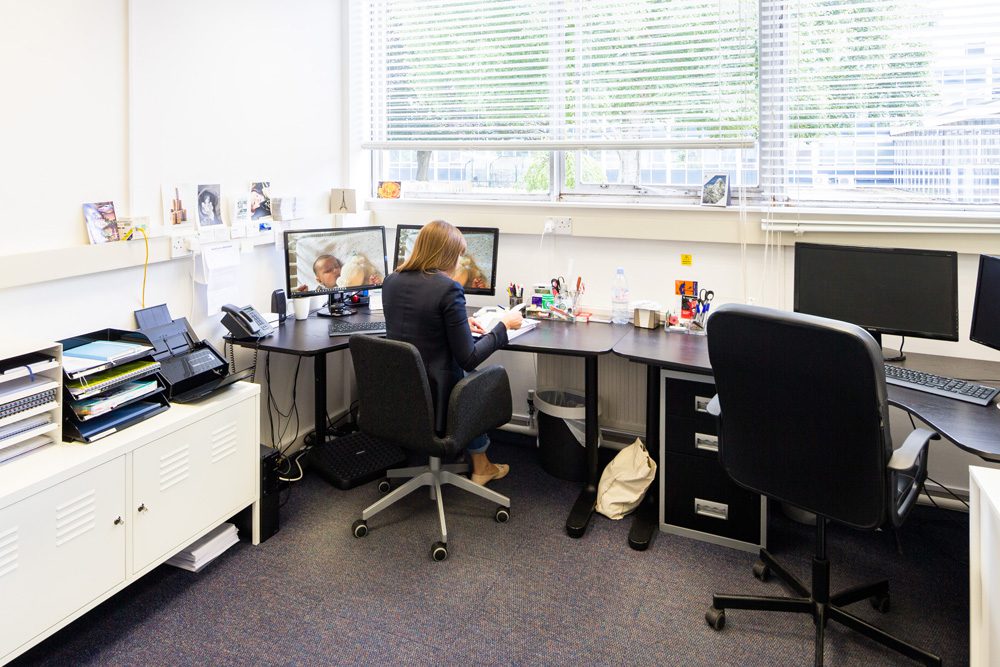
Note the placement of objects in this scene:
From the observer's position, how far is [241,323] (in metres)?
2.75

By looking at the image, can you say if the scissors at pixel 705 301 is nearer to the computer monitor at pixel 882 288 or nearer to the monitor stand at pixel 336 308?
the computer monitor at pixel 882 288

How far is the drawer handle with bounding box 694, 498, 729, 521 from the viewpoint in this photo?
8.34 feet

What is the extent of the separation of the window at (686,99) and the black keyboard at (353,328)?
1.03 metres

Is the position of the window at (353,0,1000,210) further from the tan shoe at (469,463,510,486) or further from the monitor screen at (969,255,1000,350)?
the tan shoe at (469,463,510,486)

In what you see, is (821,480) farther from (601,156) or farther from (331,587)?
(601,156)

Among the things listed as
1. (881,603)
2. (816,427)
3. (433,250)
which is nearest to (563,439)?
(433,250)

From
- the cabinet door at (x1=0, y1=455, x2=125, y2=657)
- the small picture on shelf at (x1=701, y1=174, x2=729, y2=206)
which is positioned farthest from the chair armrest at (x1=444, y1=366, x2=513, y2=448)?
the small picture on shelf at (x1=701, y1=174, x2=729, y2=206)

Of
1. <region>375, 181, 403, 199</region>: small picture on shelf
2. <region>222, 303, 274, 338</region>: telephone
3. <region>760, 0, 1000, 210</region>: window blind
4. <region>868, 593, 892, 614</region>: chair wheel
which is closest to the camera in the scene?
<region>868, 593, 892, 614</region>: chair wheel

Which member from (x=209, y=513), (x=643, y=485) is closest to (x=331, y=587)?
(x=209, y=513)

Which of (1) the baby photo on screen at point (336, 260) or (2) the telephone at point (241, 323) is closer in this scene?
(2) the telephone at point (241, 323)

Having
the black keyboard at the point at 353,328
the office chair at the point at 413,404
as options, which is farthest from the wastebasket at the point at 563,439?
the black keyboard at the point at 353,328

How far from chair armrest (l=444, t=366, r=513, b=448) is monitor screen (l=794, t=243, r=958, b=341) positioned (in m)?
1.14

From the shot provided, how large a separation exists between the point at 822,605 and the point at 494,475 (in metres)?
1.48

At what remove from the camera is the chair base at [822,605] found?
6.16 feet
